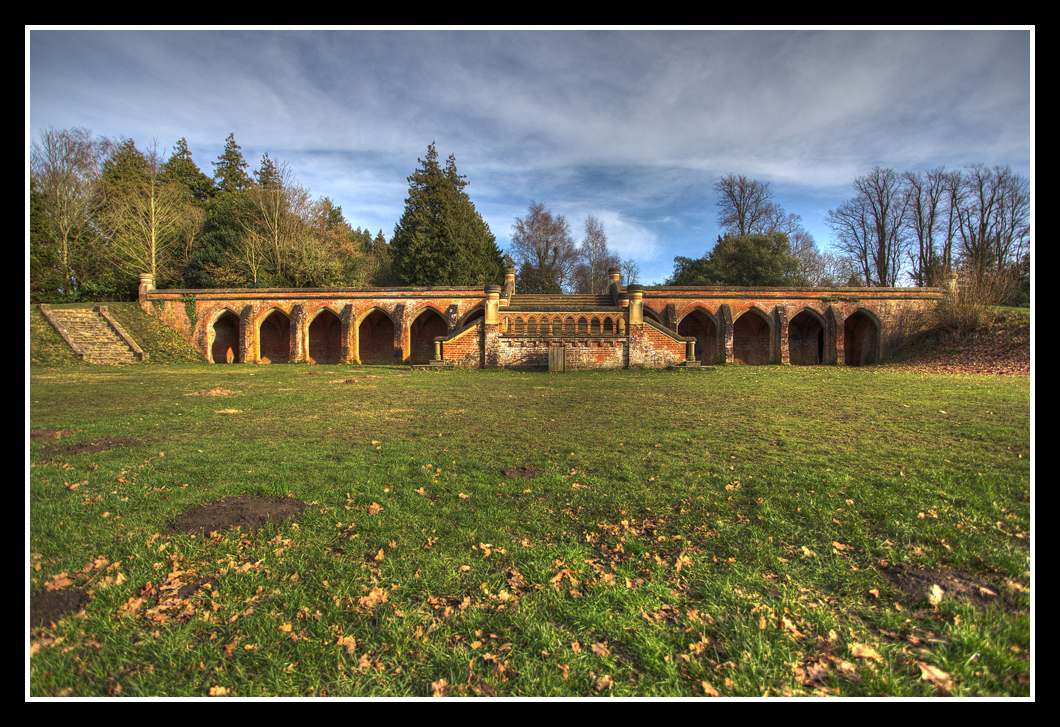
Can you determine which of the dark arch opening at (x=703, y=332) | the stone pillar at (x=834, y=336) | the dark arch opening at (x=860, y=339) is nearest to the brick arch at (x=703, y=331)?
the dark arch opening at (x=703, y=332)

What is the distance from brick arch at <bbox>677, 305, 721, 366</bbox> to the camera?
2470 centimetres

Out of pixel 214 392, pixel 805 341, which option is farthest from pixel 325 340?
pixel 805 341

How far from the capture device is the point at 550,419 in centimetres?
746

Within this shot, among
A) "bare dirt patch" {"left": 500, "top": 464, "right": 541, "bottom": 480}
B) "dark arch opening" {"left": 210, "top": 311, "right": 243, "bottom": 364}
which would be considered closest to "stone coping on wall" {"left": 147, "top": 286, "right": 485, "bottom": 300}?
"dark arch opening" {"left": 210, "top": 311, "right": 243, "bottom": 364}

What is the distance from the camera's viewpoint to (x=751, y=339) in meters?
26.2

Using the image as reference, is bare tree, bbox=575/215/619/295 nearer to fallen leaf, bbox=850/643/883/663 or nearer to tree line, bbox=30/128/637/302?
tree line, bbox=30/128/637/302

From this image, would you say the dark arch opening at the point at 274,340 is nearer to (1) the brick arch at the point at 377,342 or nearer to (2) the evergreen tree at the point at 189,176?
(1) the brick arch at the point at 377,342

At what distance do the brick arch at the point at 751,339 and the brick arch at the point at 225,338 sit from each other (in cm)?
2953

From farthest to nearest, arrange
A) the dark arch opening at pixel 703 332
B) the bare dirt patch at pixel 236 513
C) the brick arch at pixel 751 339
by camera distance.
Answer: the brick arch at pixel 751 339 → the dark arch opening at pixel 703 332 → the bare dirt patch at pixel 236 513

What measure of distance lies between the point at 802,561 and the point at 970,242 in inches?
1218

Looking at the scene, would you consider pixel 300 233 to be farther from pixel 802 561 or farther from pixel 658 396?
pixel 802 561

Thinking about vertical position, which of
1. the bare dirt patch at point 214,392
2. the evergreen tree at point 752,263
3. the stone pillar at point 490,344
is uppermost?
the evergreen tree at point 752,263

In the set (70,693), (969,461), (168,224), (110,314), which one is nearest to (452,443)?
(70,693)

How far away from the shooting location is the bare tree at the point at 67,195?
26.5 metres
